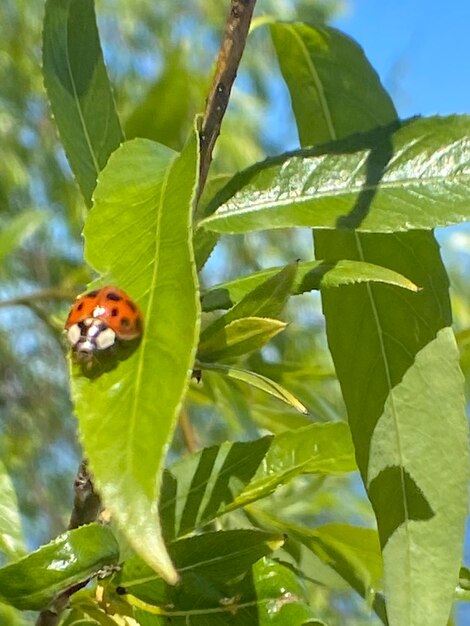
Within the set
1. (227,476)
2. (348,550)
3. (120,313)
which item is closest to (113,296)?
(120,313)

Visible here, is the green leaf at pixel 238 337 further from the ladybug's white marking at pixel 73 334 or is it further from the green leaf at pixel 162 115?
the green leaf at pixel 162 115

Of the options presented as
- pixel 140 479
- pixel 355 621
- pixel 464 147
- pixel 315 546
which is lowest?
pixel 355 621

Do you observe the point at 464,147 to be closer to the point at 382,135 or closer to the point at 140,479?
the point at 382,135

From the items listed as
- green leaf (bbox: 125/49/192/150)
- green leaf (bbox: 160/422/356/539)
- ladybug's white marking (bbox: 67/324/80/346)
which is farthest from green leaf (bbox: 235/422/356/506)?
green leaf (bbox: 125/49/192/150)

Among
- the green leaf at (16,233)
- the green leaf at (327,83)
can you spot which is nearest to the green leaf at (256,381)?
the green leaf at (327,83)

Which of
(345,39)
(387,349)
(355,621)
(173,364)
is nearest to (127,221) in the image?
(173,364)

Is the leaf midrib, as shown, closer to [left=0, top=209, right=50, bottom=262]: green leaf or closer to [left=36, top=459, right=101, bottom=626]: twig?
[left=36, top=459, right=101, bottom=626]: twig

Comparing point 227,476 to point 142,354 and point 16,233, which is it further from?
point 16,233
